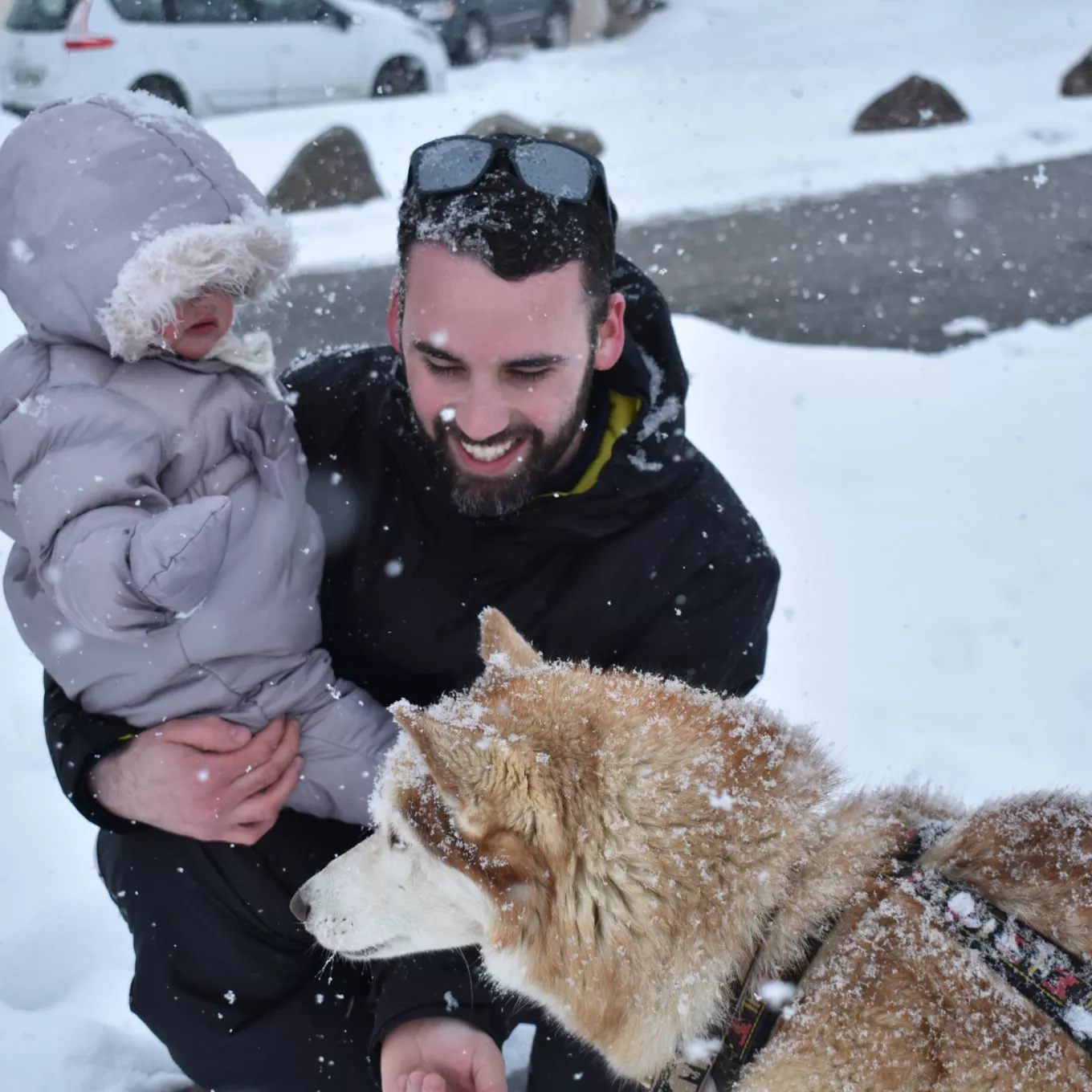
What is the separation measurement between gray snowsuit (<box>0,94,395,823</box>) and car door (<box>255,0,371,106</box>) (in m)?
10.7

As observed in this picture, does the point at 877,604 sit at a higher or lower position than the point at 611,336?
lower

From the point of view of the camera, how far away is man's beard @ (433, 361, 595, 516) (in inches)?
94.1

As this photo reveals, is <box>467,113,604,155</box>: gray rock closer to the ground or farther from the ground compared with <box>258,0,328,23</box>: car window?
closer to the ground

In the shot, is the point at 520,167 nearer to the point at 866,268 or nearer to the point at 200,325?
the point at 200,325

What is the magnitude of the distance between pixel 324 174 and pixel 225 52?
3.74 metres

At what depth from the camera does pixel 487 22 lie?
1873cm

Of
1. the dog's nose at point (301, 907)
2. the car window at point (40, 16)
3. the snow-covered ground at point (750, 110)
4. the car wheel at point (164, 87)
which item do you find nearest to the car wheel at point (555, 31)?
the snow-covered ground at point (750, 110)

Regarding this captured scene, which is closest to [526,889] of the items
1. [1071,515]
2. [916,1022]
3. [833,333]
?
[916,1022]

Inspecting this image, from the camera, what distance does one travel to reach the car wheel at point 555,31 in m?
19.9

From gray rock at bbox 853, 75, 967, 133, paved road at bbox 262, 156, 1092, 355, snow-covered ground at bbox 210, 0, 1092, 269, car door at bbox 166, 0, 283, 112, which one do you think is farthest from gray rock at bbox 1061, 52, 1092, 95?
car door at bbox 166, 0, 283, 112

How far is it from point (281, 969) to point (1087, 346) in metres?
5.99

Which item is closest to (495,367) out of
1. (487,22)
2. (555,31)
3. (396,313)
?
(396,313)

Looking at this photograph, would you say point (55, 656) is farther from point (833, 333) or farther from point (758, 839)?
point (833, 333)

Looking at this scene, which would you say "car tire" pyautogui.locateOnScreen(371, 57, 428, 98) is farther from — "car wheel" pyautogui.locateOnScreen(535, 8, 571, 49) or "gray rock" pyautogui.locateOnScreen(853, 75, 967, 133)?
"car wheel" pyautogui.locateOnScreen(535, 8, 571, 49)
